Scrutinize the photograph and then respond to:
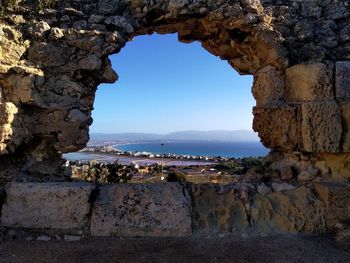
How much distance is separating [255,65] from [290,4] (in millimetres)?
851

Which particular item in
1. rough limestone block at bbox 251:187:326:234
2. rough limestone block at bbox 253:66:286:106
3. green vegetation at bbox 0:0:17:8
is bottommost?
rough limestone block at bbox 251:187:326:234

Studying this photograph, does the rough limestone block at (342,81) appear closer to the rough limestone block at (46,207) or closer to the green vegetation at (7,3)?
the rough limestone block at (46,207)

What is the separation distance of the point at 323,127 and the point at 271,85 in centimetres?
77

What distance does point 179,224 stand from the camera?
124 inches

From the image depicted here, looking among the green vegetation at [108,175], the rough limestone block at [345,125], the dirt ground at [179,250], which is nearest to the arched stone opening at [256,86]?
the rough limestone block at [345,125]

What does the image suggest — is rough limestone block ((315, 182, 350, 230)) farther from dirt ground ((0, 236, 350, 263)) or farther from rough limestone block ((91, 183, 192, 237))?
rough limestone block ((91, 183, 192, 237))

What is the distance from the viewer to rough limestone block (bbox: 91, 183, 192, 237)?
3.08 m

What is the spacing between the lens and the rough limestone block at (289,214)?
330 cm

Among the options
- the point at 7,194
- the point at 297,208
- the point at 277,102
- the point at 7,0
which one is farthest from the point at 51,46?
the point at 297,208

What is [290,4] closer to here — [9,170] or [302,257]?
[302,257]

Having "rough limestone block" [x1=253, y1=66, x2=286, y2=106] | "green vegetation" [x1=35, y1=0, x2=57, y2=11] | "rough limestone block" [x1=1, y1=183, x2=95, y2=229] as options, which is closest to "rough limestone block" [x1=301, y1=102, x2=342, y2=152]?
"rough limestone block" [x1=253, y1=66, x2=286, y2=106]

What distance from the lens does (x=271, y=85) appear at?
3.79 meters

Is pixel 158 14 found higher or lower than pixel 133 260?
higher

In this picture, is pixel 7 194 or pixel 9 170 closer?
pixel 7 194
